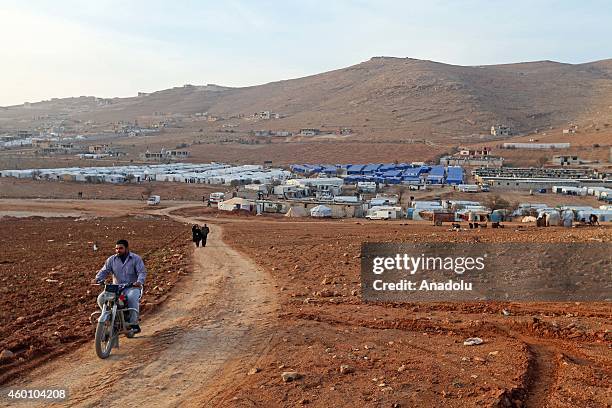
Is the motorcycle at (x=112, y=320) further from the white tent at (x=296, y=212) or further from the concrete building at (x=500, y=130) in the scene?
the concrete building at (x=500, y=130)

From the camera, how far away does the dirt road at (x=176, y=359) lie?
622cm

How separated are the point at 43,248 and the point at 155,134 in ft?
458

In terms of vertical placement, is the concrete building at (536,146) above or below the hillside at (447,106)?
below

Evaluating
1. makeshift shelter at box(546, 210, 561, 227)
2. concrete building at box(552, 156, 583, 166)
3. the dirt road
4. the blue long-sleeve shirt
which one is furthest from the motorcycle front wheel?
concrete building at box(552, 156, 583, 166)

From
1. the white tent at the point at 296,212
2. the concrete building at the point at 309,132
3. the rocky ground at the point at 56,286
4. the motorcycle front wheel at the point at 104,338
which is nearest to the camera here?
the motorcycle front wheel at the point at 104,338

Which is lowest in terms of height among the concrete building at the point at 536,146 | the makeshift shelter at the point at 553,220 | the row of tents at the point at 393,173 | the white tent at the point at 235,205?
the white tent at the point at 235,205

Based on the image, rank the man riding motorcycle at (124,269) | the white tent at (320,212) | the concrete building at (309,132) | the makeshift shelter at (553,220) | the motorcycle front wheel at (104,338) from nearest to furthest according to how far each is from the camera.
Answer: the motorcycle front wheel at (104,338), the man riding motorcycle at (124,269), the makeshift shelter at (553,220), the white tent at (320,212), the concrete building at (309,132)

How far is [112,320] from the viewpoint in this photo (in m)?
7.58

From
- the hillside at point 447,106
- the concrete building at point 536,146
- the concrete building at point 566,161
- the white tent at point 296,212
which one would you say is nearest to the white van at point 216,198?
the white tent at point 296,212

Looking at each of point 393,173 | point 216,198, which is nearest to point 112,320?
point 216,198

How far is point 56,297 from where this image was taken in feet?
36.3

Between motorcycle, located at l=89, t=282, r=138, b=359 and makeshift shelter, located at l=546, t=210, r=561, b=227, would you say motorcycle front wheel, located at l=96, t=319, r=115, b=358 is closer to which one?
motorcycle, located at l=89, t=282, r=138, b=359

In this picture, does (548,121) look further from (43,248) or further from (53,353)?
(53,353)

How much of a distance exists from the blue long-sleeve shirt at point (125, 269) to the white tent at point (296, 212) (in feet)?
124
